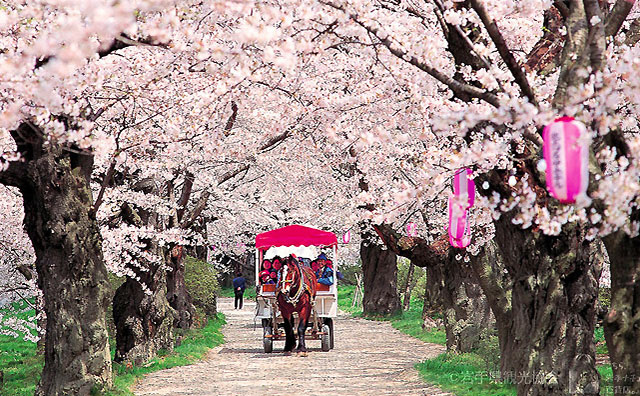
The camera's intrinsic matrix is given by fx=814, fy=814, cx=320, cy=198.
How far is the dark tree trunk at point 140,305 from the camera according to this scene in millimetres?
17156

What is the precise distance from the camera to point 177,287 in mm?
22375

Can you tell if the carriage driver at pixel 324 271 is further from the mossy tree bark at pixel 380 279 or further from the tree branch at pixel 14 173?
the tree branch at pixel 14 173

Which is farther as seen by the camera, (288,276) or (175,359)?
(288,276)

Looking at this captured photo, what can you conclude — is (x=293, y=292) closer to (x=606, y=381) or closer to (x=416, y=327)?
(x=606, y=381)

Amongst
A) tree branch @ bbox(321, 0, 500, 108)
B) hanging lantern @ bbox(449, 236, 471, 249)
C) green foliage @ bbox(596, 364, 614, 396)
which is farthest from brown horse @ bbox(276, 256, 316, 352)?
tree branch @ bbox(321, 0, 500, 108)

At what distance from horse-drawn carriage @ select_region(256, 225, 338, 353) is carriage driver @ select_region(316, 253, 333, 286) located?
13 centimetres

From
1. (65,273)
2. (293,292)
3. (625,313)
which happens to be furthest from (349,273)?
(625,313)

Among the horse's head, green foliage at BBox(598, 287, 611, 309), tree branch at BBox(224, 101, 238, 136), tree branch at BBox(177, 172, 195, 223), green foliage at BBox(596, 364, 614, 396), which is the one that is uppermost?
tree branch at BBox(224, 101, 238, 136)

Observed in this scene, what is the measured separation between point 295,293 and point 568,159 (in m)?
14.0

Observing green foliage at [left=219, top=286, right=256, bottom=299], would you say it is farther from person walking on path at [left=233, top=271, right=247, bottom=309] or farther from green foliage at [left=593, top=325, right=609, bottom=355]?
green foliage at [left=593, top=325, right=609, bottom=355]

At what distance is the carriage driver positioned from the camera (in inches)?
840

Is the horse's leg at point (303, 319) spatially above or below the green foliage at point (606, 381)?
above

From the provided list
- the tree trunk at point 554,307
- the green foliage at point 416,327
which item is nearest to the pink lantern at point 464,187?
the tree trunk at point 554,307

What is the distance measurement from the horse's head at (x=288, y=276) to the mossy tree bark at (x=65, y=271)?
311 inches
